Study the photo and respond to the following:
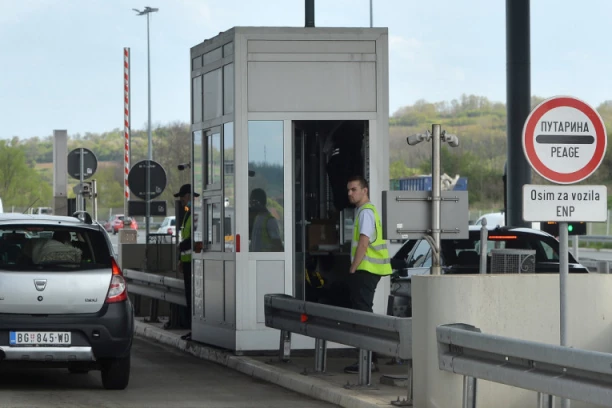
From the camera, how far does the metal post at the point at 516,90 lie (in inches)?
755

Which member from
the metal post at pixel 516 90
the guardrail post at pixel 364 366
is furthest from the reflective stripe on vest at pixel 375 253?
the metal post at pixel 516 90

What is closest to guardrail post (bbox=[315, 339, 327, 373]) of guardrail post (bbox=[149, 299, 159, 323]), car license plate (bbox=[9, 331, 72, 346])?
car license plate (bbox=[9, 331, 72, 346])

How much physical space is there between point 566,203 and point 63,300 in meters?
4.66

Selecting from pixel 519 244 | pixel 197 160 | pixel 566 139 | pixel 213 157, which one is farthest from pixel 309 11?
pixel 566 139

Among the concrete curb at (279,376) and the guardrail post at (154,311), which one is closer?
the concrete curb at (279,376)

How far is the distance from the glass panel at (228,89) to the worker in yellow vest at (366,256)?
2581 millimetres

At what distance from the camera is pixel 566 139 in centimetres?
810

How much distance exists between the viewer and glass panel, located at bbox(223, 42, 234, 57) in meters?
13.5

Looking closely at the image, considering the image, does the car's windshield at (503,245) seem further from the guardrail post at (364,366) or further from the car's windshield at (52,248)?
the car's windshield at (52,248)

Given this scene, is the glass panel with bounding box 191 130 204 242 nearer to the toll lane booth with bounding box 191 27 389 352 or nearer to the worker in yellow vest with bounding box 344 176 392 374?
the toll lane booth with bounding box 191 27 389 352

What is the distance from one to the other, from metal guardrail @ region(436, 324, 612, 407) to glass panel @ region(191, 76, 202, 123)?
7.10 m

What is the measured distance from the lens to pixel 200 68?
14.9 meters

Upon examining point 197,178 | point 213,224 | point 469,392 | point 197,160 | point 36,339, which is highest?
point 197,160

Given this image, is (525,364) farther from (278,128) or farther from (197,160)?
(197,160)
